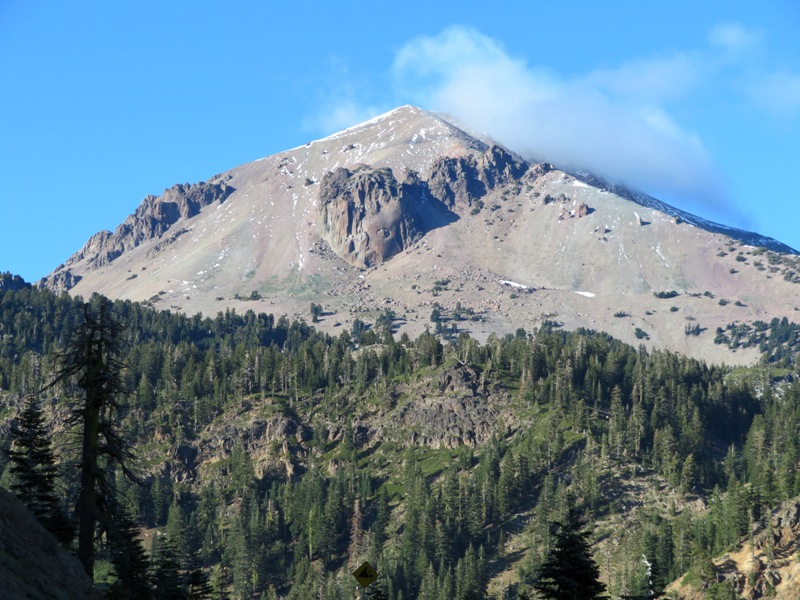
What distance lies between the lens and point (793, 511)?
157 m

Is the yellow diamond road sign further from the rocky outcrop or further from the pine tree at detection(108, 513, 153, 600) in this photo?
the pine tree at detection(108, 513, 153, 600)

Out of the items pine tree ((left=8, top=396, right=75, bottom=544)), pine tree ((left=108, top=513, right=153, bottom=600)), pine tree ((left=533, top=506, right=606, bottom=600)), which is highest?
pine tree ((left=8, top=396, right=75, bottom=544))

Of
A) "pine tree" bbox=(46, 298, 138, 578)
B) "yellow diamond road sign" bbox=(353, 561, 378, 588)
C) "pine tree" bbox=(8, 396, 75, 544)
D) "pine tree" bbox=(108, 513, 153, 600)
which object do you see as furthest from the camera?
"pine tree" bbox=(8, 396, 75, 544)

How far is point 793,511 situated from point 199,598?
11222cm

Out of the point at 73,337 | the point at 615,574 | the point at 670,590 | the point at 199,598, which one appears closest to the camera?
the point at 73,337

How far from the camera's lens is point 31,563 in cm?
4894

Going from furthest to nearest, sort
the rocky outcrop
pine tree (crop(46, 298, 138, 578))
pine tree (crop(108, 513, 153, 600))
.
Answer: pine tree (crop(108, 513, 153, 600)) → pine tree (crop(46, 298, 138, 578)) → the rocky outcrop

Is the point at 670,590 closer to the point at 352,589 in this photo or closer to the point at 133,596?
the point at 352,589

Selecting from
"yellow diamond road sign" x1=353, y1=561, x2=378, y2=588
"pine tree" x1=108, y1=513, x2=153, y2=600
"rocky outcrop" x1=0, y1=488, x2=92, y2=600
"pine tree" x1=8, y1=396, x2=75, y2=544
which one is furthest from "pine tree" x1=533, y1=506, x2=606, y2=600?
"pine tree" x1=8, y1=396, x2=75, y2=544

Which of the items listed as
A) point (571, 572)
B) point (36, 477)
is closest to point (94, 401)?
point (36, 477)

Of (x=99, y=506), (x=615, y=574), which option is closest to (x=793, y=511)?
(x=615, y=574)

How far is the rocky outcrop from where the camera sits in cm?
4594

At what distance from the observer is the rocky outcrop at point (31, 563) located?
151ft

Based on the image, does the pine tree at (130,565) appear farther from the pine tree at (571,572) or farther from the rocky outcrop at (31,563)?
the pine tree at (571,572)
